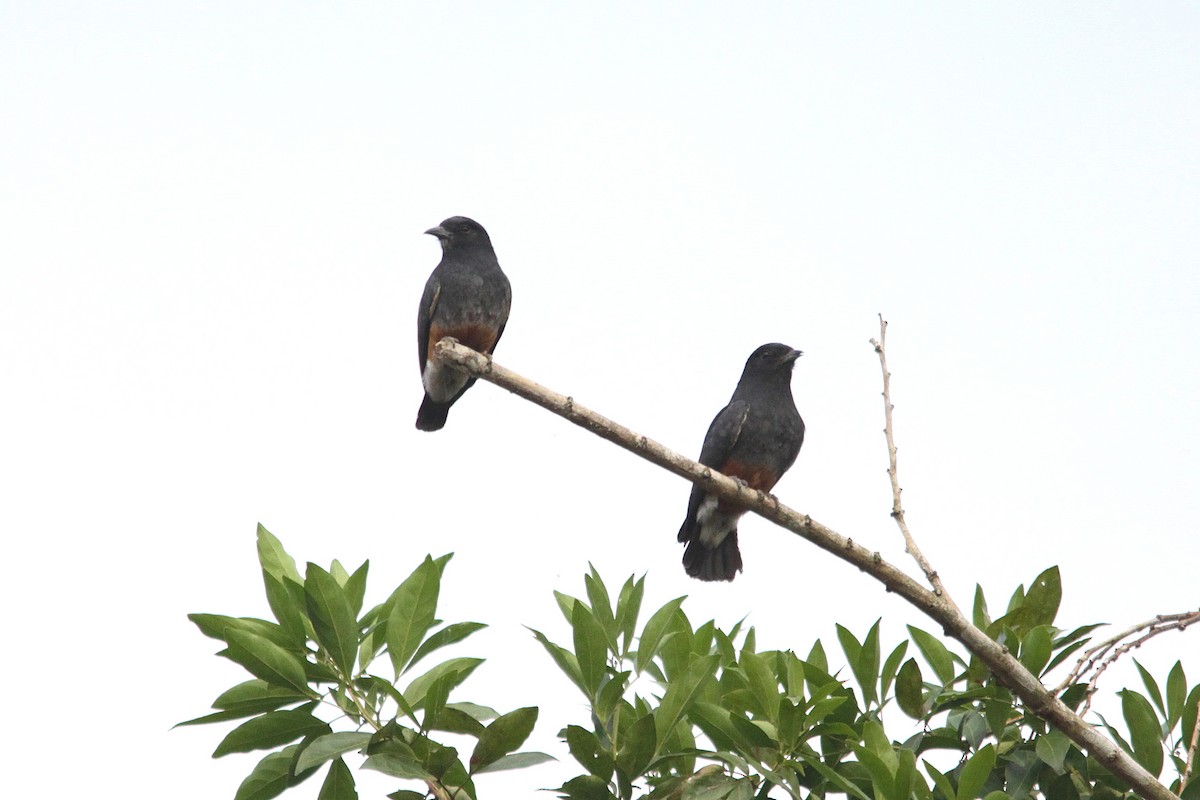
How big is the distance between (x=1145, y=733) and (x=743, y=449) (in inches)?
145

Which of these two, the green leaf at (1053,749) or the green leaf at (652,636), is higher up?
the green leaf at (652,636)

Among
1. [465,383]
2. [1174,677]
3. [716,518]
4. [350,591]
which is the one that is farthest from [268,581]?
[465,383]

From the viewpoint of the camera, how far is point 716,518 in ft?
24.2

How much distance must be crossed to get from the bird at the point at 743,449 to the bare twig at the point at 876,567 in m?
2.27

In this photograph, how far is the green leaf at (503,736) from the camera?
9.92ft

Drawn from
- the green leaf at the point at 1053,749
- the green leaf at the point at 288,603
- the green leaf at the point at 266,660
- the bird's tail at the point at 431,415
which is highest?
the bird's tail at the point at 431,415

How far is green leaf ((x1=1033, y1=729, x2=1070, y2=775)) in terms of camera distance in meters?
3.38

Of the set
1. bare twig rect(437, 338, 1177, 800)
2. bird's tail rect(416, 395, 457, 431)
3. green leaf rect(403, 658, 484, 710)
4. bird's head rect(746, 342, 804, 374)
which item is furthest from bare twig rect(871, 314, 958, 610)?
bird's tail rect(416, 395, 457, 431)

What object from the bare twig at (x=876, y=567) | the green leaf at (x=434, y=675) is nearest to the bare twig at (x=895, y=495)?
the bare twig at (x=876, y=567)

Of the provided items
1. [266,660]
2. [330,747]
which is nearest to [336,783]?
[330,747]

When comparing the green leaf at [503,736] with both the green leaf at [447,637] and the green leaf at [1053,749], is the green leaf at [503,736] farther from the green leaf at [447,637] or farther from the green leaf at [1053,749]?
the green leaf at [1053,749]

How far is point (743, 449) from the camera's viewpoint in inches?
281

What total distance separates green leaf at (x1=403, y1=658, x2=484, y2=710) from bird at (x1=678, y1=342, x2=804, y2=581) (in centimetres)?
386

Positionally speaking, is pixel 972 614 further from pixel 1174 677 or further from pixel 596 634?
pixel 596 634
